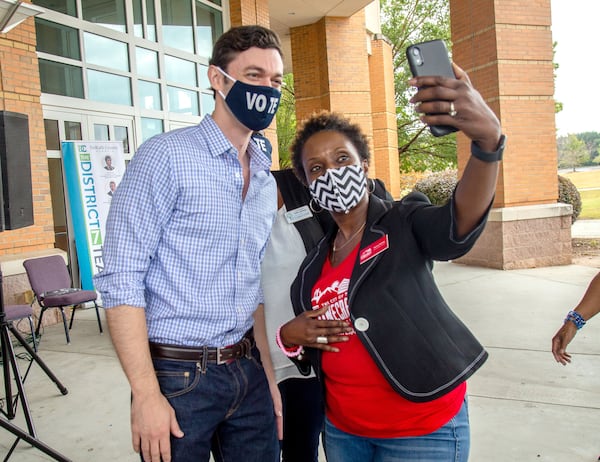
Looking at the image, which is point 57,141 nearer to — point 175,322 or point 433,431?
point 175,322

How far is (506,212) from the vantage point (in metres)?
8.98

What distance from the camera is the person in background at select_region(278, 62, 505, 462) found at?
145 centimetres

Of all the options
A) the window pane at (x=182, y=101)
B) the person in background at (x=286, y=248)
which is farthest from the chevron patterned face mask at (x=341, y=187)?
the window pane at (x=182, y=101)

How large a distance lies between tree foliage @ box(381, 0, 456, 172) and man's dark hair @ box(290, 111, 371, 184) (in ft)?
78.5

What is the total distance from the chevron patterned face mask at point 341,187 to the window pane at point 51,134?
7.48 meters

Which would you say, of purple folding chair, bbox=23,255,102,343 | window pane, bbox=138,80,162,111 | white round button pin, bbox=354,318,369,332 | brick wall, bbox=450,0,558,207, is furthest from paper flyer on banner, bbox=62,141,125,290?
white round button pin, bbox=354,318,369,332

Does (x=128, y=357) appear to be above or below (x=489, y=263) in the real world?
above

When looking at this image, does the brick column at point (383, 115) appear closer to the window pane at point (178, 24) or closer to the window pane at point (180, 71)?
the window pane at point (180, 71)

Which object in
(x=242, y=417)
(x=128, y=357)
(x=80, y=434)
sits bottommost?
(x=80, y=434)

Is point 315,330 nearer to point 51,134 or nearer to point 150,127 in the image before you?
point 51,134

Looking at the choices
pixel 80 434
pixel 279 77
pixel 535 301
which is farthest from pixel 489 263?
pixel 279 77

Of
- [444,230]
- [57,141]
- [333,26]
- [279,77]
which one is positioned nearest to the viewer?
[444,230]

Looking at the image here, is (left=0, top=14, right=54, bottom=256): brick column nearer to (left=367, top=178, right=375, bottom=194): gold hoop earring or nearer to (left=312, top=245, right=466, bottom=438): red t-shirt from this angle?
(left=367, top=178, right=375, bottom=194): gold hoop earring

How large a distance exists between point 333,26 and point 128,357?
50.5ft
